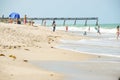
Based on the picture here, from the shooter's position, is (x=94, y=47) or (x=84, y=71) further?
(x=94, y=47)

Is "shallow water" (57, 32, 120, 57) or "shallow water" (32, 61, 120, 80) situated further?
"shallow water" (57, 32, 120, 57)

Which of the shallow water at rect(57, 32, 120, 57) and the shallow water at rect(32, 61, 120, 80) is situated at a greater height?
the shallow water at rect(32, 61, 120, 80)

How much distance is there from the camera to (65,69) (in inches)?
400

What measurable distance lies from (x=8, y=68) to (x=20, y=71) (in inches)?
15.8

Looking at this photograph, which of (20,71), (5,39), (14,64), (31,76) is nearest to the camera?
(31,76)

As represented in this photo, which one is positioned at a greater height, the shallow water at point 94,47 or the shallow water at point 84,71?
the shallow water at point 84,71

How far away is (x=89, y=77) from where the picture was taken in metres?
8.84

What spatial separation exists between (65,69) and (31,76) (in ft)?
6.53

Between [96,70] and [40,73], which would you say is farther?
[96,70]

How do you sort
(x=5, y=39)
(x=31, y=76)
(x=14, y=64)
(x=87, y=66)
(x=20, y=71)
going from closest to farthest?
(x=31, y=76) < (x=20, y=71) < (x=14, y=64) < (x=87, y=66) < (x=5, y=39)

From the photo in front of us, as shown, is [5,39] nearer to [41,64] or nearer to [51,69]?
[41,64]

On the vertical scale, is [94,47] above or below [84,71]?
below

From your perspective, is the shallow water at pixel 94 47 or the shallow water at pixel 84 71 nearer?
the shallow water at pixel 84 71

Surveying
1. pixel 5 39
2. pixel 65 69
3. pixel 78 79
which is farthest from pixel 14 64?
pixel 5 39
